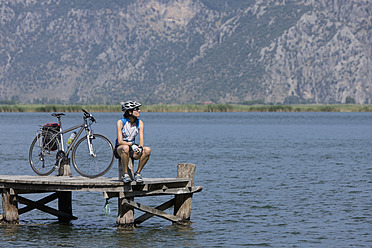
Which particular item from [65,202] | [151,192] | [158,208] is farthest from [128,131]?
[65,202]

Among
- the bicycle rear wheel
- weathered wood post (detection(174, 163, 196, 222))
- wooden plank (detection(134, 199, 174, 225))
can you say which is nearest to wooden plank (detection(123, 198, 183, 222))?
weathered wood post (detection(174, 163, 196, 222))

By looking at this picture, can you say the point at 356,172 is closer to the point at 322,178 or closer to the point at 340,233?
the point at 322,178

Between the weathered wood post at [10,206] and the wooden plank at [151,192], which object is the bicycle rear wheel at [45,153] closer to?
the weathered wood post at [10,206]

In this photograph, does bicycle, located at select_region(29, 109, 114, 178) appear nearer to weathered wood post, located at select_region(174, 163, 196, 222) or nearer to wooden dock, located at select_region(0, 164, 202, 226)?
wooden dock, located at select_region(0, 164, 202, 226)

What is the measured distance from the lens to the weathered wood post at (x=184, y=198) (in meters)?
19.6

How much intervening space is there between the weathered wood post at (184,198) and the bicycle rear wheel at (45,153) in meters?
3.90

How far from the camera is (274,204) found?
25.4 m

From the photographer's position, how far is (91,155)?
19.8 m

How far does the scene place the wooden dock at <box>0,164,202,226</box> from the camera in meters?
18.2

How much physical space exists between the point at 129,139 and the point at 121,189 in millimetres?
1345

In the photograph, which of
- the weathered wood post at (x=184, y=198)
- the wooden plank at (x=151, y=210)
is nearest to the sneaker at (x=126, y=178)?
the wooden plank at (x=151, y=210)

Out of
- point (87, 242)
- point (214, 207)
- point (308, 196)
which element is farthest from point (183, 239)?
point (308, 196)

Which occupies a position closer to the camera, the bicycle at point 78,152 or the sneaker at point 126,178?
the sneaker at point 126,178

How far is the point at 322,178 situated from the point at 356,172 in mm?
3972
